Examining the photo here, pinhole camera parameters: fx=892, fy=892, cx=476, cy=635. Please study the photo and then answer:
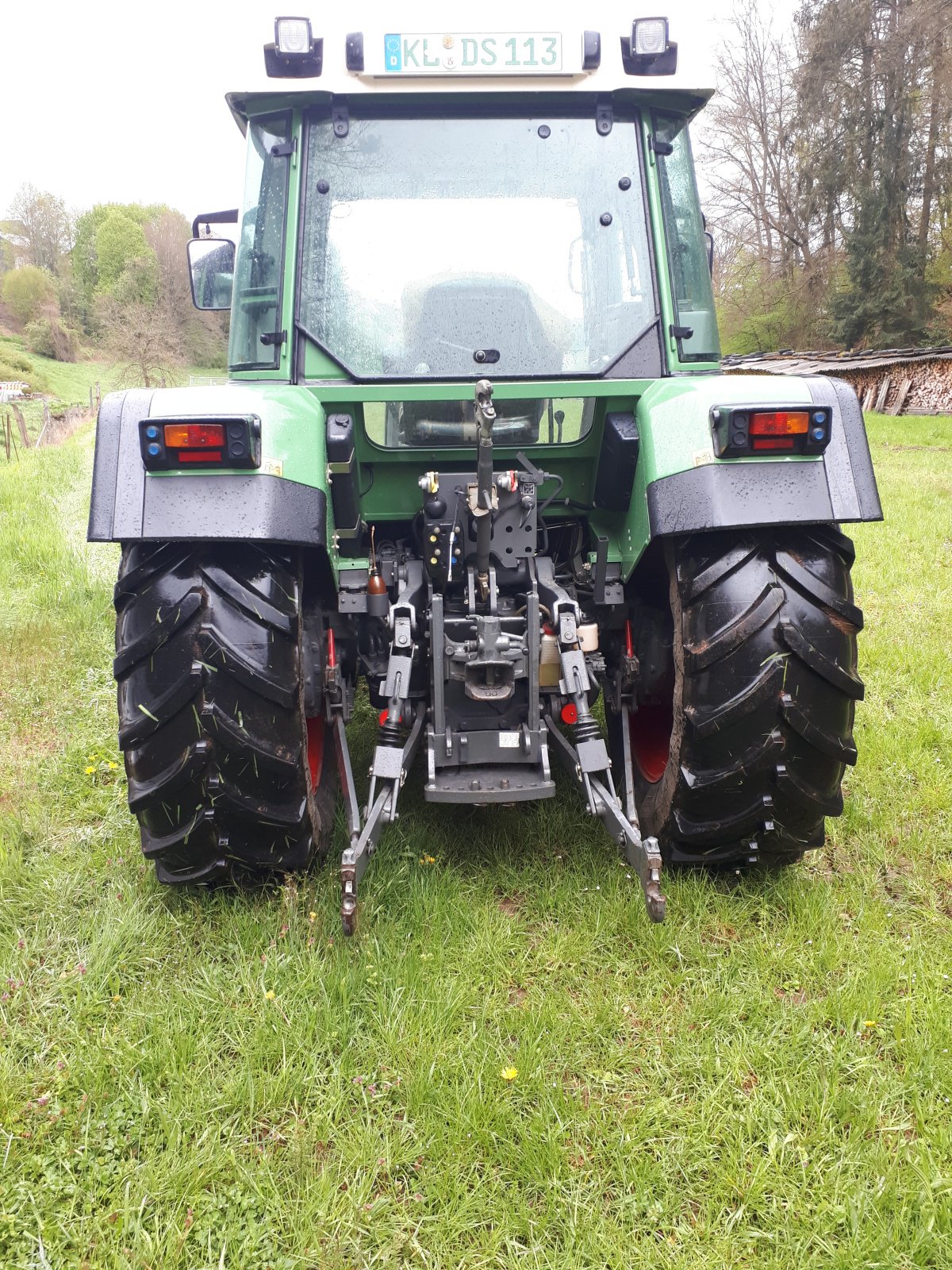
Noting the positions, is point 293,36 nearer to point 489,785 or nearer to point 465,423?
point 465,423

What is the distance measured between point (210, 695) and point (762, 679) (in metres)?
1.42

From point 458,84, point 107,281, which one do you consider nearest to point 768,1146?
point 458,84

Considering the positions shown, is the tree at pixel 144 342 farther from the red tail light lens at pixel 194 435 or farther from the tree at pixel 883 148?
the red tail light lens at pixel 194 435

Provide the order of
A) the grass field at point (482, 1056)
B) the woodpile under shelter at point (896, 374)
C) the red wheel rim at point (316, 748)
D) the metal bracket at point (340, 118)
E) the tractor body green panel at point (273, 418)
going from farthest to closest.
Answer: the woodpile under shelter at point (896, 374) → the red wheel rim at point (316, 748) → the metal bracket at point (340, 118) → the tractor body green panel at point (273, 418) → the grass field at point (482, 1056)

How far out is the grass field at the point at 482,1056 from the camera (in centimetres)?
176

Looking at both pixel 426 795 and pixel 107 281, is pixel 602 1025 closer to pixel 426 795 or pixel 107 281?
pixel 426 795

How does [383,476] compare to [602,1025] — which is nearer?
[602,1025]

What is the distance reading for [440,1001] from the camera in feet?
7.49

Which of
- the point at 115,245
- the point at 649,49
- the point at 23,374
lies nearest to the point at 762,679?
the point at 649,49

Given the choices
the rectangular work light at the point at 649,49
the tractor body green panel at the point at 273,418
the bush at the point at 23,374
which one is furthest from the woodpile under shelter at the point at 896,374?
the bush at the point at 23,374

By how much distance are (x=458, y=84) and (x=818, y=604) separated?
1872 millimetres

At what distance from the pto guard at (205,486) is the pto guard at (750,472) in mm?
929

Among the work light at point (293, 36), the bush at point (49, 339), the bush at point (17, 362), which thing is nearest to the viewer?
the work light at point (293, 36)

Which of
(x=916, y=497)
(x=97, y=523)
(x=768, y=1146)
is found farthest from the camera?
(x=916, y=497)
